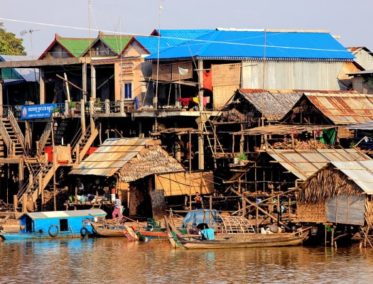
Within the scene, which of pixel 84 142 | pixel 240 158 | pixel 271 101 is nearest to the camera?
pixel 240 158

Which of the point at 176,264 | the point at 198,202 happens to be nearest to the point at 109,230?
the point at 198,202

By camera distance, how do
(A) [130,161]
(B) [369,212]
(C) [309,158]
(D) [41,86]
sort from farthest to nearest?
(D) [41,86] < (A) [130,161] < (C) [309,158] < (B) [369,212]

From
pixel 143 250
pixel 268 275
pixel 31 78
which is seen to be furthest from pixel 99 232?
pixel 31 78

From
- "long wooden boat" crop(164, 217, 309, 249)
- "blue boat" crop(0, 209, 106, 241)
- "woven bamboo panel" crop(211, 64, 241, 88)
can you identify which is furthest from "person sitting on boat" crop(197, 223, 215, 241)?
"woven bamboo panel" crop(211, 64, 241, 88)

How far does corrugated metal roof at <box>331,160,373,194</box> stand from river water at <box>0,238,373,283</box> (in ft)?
6.71

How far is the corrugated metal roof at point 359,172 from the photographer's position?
34.5m

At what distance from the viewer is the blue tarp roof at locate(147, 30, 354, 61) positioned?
46.2 meters

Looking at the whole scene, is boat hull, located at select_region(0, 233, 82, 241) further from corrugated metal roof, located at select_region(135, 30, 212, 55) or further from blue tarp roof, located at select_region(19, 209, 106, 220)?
corrugated metal roof, located at select_region(135, 30, 212, 55)

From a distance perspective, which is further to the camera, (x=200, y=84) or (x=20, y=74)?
(x=20, y=74)

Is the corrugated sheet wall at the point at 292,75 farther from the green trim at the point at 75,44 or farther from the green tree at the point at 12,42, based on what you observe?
the green tree at the point at 12,42

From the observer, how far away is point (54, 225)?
134 ft

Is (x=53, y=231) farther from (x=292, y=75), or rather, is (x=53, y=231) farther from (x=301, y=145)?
(x=292, y=75)

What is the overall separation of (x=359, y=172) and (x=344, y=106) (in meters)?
8.29

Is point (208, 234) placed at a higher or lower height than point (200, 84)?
lower
